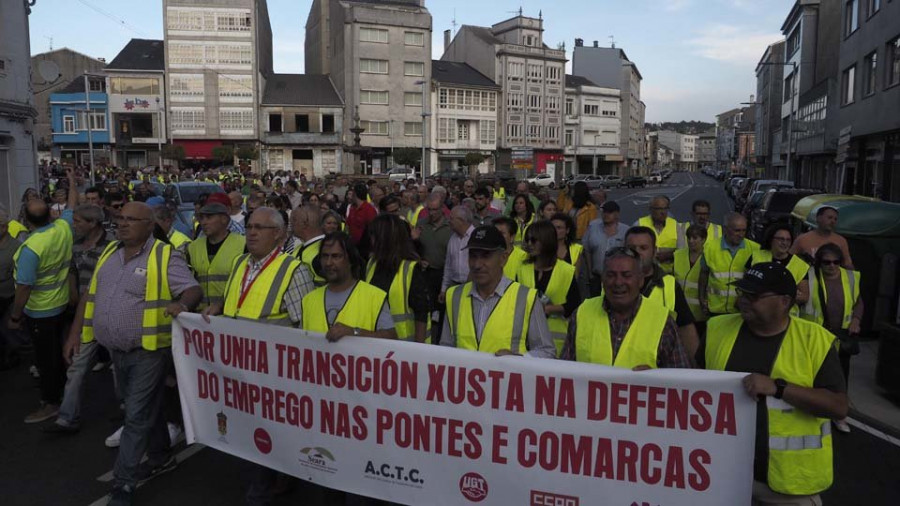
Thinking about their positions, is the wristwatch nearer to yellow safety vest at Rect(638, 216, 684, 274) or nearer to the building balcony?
yellow safety vest at Rect(638, 216, 684, 274)

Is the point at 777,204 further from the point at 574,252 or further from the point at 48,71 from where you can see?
the point at 48,71

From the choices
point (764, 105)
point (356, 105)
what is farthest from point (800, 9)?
point (356, 105)

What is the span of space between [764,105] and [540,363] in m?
88.2

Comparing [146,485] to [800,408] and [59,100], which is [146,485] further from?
[59,100]

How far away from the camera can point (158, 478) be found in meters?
5.33

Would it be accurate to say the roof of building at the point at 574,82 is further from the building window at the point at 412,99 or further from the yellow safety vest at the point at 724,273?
the yellow safety vest at the point at 724,273

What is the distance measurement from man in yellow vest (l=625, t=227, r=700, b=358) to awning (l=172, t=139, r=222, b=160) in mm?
57474

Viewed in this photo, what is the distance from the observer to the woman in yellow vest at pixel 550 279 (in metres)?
5.29

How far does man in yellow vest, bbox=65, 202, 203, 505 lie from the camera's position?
4.68m

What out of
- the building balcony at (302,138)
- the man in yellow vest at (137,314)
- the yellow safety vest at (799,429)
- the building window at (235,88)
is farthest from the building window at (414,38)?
the yellow safety vest at (799,429)

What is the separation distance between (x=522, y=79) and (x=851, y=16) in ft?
143

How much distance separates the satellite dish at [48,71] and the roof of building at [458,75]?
46329 millimetres

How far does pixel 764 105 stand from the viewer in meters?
82.2

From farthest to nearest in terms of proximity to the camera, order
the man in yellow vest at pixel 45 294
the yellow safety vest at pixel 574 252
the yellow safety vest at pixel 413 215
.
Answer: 1. the yellow safety vest at pixel 413 215
2. the yellow safety vest at pixel 574 252
3. the man in yellow vest at pixel 45 294
